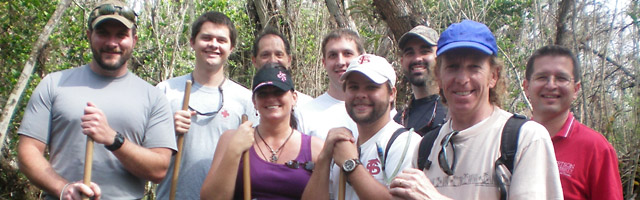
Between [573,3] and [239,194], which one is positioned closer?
[239,194]

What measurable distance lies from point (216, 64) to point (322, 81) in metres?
4.80

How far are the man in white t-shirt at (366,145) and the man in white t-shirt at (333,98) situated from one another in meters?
0.68

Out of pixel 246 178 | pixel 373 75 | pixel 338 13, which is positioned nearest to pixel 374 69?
pixel 373 75

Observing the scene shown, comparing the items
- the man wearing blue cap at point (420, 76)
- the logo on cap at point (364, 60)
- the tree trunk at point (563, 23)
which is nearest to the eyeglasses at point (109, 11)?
the logo on cap at point (364, 60)

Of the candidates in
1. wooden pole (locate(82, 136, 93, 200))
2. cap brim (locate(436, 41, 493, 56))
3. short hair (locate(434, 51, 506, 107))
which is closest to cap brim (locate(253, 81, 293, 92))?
wooden pole (locate(82, 136, 93, 200))

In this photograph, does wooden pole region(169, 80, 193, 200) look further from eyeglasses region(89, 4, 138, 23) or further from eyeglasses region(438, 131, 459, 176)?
eyeglasses region(438, 131, 459, 176)

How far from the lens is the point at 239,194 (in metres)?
3.31

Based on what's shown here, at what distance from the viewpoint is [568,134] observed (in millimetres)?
3053

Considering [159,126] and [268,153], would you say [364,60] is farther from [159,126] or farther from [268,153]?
[159,126]

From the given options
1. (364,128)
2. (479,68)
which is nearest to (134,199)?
(364,128)

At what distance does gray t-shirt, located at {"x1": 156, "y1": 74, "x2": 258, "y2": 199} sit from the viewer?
3840 mm

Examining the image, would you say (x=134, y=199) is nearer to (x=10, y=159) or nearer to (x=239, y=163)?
(x=239, y=163)

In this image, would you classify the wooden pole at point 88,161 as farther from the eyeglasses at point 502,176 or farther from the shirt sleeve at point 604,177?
the shirt sleeve at point 604,177

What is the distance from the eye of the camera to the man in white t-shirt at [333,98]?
388 centimetres
